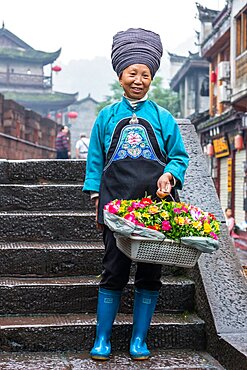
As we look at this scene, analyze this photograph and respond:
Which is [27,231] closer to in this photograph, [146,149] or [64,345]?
[64,345]

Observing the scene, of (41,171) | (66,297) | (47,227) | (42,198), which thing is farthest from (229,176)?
(66,297)

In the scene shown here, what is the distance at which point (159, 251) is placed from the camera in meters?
3.20

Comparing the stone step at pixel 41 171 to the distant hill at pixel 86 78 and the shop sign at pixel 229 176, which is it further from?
the distant hill at pixel 86 78

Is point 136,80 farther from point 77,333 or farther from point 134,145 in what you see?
point 77,333

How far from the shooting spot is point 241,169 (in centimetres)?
2238

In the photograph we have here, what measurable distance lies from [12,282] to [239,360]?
5.44ft

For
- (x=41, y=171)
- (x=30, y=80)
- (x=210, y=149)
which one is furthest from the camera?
(x=30, y=80)

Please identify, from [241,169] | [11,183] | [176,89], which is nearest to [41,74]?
[176,89]

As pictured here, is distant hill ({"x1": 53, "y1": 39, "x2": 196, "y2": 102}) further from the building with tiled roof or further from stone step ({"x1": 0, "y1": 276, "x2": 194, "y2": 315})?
stone step ({"x1": 0, "y1": 276, "x2": 194, "y2": 315})

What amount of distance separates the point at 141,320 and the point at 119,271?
12.2 inches

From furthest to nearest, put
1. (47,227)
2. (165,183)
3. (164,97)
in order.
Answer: (164,97)
(47,227)
(165,183)

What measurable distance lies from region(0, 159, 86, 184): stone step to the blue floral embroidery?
200 centimetres

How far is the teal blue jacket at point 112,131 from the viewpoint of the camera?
364 centimetres

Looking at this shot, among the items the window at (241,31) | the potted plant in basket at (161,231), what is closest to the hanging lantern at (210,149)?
the window at (241,31)
